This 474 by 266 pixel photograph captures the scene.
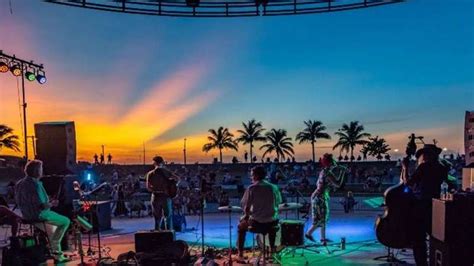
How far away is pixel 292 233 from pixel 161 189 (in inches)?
121

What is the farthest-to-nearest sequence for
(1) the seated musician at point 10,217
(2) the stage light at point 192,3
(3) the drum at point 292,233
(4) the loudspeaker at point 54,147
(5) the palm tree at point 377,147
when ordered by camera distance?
1. (5) the palm tree at point 377,147
2. (2) the stage light at point 192,3
3. (4) the loudspeaker at point 54,147
4. (1) the seated musician at point 10,217
5. (3) the drum at point 292,233

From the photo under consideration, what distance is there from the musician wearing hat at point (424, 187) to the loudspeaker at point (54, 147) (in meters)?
6.62

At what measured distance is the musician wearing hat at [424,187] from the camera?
6695 mm

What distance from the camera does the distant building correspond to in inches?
316

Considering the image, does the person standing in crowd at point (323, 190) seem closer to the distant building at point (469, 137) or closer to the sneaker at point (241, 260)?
the sneaker at point (241, 260)

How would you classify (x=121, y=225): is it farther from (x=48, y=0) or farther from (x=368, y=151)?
(x=368, y=151)

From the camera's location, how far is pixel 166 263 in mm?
7109

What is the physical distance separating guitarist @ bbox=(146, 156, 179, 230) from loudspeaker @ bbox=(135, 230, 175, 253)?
2.45m

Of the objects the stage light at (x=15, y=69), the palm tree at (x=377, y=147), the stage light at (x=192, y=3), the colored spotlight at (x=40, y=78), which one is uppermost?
the stage light at (x=192, y=3)

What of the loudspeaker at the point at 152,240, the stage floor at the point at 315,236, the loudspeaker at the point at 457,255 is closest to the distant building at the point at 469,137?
the stage floor at the point at 315,236

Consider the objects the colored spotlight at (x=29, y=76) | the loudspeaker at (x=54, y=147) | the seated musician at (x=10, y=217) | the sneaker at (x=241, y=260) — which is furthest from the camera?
the colored spotlight at (x=29, y=76)

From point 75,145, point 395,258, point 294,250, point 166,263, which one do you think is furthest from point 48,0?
point 395,258

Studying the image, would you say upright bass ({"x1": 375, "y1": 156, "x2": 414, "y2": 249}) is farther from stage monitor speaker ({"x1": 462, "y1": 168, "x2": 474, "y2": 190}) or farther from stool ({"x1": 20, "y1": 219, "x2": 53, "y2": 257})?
stool ({"x1": 20, "y1": 219, "x2": 53, "y2": 257})

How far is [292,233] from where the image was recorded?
848 cm
